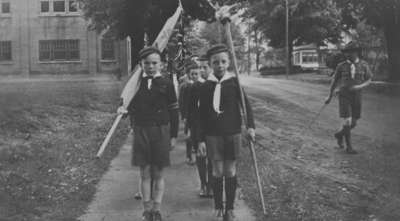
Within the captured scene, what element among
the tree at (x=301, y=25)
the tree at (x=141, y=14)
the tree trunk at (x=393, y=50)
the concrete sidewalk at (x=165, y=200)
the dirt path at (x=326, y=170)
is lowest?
the concrete sidewalk at (x=165, y=200)

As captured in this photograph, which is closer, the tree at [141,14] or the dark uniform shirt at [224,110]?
the dark uniform shirt at [224,110]

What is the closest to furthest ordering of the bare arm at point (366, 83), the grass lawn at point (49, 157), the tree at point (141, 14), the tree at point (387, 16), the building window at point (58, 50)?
the grass lawn at point (49, 157) < the bare arm at point (366, 83) < the tree at point (141, 14) < the tree at point (387, 16) < the building window at point (58, 50)

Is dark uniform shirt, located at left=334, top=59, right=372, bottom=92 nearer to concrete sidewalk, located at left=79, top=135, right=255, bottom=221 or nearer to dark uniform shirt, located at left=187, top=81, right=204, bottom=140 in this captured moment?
concrete sidewalk, located at left=79, top=135, right=255, bottom=221

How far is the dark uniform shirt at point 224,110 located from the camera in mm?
6039

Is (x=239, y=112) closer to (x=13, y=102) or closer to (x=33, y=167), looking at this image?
(x=33, y=167)

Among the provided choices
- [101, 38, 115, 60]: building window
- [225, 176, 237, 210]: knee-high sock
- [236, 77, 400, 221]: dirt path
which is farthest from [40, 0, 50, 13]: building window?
[225, 176, 237, 210]: knee-high sock

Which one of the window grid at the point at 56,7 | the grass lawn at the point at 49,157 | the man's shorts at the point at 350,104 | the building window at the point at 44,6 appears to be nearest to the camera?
the grass lawn at the point at 49,157

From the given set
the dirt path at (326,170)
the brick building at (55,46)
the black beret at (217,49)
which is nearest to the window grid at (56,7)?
the brick building at (55,46)

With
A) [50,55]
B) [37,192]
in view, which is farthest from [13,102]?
[50,55]

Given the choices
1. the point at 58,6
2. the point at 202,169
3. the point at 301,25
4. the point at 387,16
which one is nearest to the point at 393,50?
the point at 387,16

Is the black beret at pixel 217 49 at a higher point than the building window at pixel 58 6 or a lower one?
lower

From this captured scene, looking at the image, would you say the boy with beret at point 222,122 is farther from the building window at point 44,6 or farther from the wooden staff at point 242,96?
the building window at point 44,6

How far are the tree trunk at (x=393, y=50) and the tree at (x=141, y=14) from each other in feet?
32.5

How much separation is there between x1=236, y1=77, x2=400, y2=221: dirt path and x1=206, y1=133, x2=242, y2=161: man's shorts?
860mm
